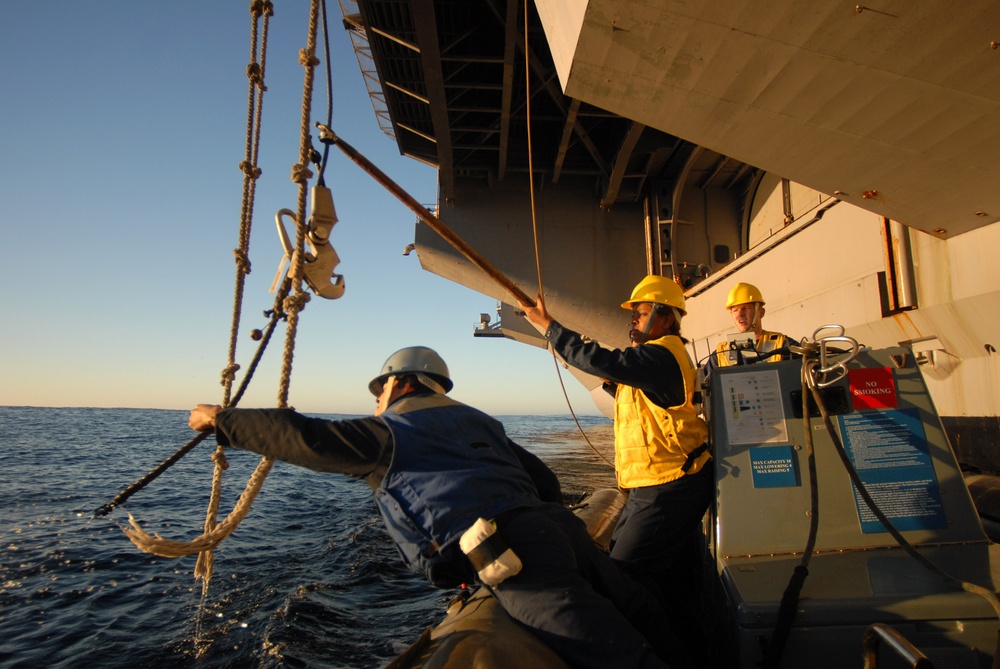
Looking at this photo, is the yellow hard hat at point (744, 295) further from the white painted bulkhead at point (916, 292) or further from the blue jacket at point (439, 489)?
the blue jacket at point (439, 489)

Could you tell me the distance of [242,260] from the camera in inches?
120

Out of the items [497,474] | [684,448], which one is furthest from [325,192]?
[684,448]

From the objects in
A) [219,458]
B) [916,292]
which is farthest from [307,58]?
[916,292]

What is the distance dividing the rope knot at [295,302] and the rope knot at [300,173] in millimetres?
566

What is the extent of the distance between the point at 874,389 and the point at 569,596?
175 cm

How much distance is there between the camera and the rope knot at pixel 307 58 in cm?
278

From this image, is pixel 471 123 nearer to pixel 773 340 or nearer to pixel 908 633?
pixel 773 340

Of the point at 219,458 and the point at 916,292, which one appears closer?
the point at 219,458

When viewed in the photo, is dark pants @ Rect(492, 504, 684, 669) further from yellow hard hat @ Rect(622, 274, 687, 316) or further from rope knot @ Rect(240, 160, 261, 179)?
rope knot @ Rect(240, 160, 261, 179)

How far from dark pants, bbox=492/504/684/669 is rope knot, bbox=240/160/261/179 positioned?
2.25 meters

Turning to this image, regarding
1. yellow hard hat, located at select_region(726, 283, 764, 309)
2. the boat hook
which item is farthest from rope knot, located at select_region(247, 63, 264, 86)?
yellow hard hat, located at select_region(726, 283, 764, 309)

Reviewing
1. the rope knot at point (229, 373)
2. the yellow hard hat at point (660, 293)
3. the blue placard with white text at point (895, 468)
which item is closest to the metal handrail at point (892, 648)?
the blue placard with white text at point (895, 468)

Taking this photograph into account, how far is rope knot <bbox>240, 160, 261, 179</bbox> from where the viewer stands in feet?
10.0

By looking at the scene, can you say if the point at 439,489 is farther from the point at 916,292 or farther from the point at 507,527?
the point at 916,292
